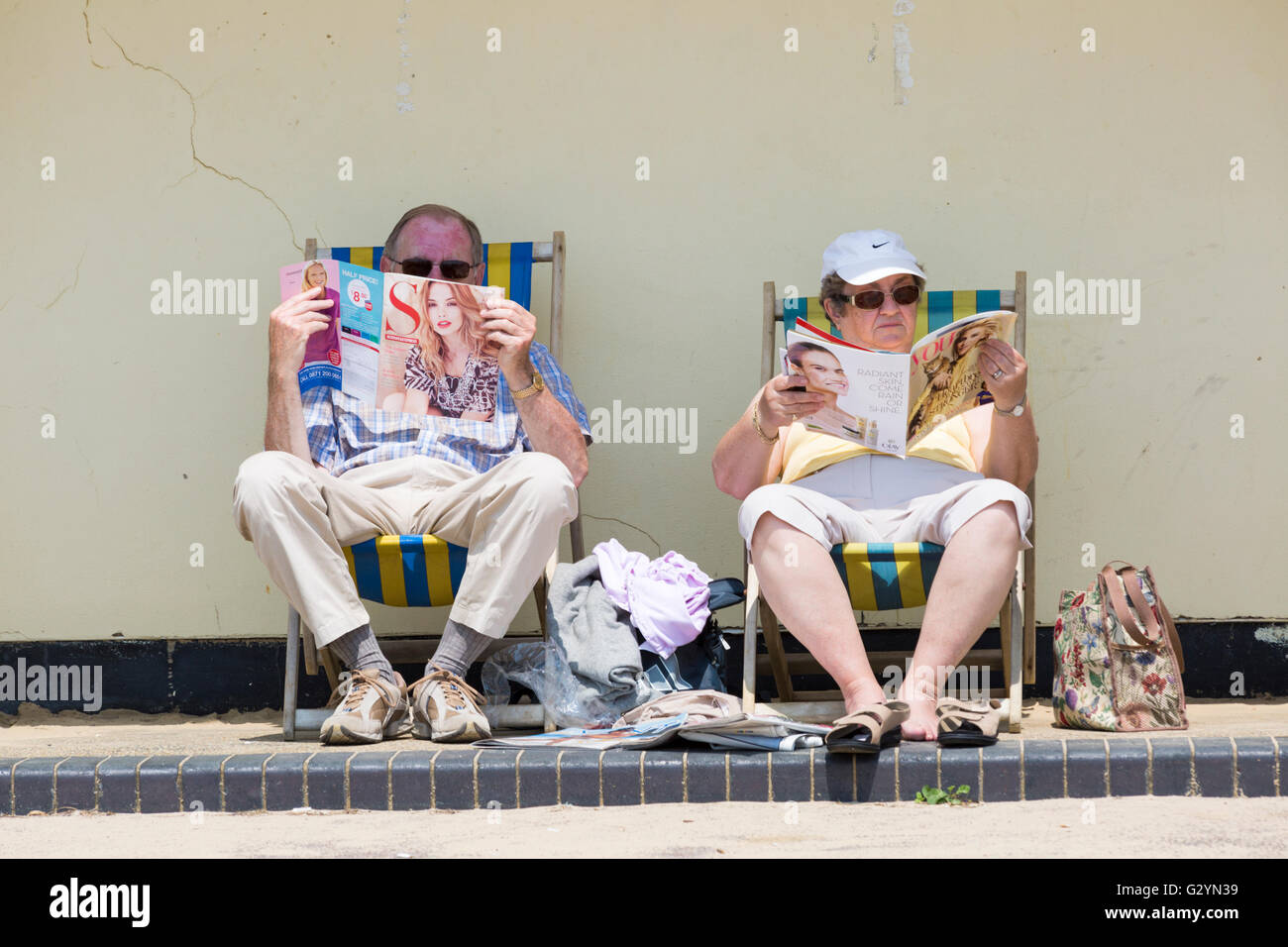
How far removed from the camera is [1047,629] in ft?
13.8

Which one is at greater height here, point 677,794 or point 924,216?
point 924,216

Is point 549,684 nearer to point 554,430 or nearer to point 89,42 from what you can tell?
point 554,430

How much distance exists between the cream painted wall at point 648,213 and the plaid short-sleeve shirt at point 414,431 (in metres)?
0.42

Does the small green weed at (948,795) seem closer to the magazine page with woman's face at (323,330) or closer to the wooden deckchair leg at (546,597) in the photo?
the wooden deckchair leg at (546,597)

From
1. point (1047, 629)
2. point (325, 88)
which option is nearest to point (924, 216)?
point (1047, 629)

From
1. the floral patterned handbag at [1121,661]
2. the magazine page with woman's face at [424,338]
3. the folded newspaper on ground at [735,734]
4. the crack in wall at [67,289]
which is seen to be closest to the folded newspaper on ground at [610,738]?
the folded newspaper on ground at [735,734]

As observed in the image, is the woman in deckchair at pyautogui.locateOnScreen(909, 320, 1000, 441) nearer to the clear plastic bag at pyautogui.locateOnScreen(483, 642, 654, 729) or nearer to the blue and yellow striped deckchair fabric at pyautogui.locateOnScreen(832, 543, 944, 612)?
the blue and yellow striped deckchair fabric at pyautogui.locateOnScreen(832, 543, 944, 612)

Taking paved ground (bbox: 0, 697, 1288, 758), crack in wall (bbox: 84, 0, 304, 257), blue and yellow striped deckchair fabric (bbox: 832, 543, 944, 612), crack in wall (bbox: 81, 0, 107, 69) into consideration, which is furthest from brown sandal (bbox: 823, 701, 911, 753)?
crack in wall (bbox: 81, 0, 107, 69)

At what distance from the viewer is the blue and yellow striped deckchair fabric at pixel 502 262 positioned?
13.5 feet

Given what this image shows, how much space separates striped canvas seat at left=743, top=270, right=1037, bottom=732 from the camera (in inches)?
134

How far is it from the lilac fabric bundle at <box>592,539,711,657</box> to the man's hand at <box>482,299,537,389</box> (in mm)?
520

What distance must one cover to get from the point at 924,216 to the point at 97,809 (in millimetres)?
2817
